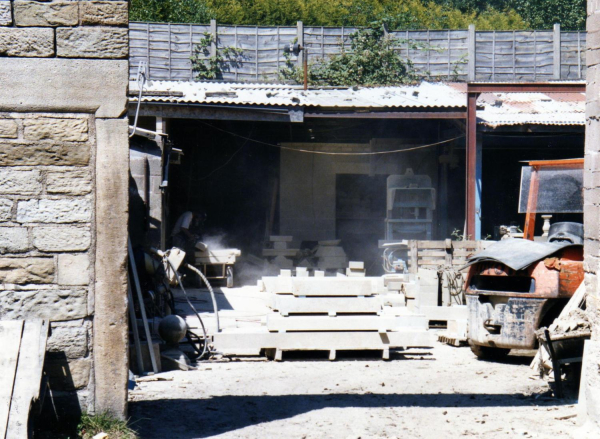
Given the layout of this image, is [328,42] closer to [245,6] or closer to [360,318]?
[245,6]

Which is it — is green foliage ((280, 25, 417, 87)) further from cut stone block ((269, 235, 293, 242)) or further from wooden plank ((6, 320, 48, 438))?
wooden plank ((6, 320, 48, 438))

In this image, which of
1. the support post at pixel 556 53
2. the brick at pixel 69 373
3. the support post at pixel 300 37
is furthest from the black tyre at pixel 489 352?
the support post at pixel 556 53

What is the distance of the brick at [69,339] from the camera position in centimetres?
481

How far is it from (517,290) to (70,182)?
5.17 m

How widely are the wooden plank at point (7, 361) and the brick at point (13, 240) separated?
0.48m

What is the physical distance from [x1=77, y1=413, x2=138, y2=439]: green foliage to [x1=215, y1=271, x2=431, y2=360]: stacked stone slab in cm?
320

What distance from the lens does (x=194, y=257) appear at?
46.5 ft

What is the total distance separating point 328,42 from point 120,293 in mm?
18747

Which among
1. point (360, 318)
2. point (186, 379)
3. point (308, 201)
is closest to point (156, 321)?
point (186, 379)

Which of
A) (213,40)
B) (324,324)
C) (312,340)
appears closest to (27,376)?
(312,340)

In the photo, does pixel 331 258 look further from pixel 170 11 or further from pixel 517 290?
pixel 170 11

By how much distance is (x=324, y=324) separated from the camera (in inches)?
320

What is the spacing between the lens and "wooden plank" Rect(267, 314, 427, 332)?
320 inches

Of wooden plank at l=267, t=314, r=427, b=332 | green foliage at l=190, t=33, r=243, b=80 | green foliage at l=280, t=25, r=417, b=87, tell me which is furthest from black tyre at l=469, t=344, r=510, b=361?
green foliage at l=190, t=33, r=243, b=80
